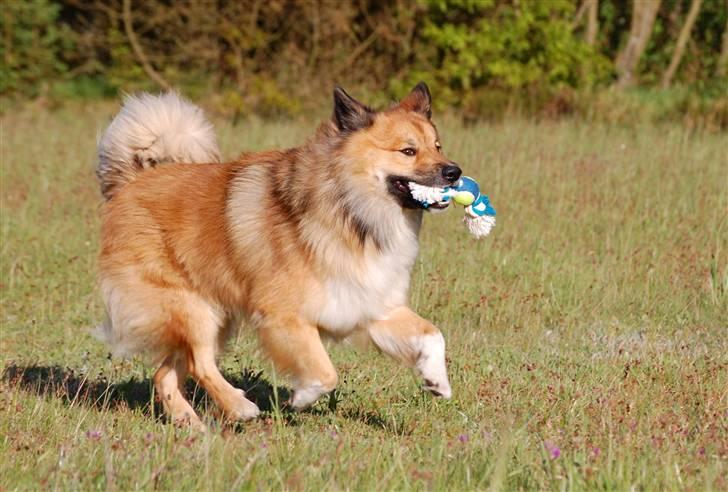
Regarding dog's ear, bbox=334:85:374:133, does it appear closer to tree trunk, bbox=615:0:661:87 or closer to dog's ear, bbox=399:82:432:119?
dog's ear, bbox=399:82:432:119

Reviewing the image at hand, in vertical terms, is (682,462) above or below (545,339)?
above

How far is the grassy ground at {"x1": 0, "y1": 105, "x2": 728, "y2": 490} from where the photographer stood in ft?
13.0

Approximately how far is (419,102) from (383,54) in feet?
37.4

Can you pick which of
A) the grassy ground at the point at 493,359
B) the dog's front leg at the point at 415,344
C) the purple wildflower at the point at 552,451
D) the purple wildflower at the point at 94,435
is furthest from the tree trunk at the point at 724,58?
the purple wildflower at the point at 94,435

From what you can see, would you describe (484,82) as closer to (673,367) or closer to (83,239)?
(83,239)

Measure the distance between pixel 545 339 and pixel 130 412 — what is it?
8.60 ft

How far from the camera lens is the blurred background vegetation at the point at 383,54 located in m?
15.1

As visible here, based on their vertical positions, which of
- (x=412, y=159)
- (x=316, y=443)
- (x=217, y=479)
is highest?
(x=412, y=159)

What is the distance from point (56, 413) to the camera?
499 cm

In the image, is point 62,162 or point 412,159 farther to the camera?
point 62,162

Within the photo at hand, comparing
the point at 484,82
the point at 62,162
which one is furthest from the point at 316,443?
the point at 484,82

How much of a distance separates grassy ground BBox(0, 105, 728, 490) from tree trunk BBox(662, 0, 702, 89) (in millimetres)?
5928

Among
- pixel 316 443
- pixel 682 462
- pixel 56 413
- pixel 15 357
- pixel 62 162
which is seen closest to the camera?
pixel 682 462

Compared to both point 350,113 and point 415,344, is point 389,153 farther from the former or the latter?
point 415,344
